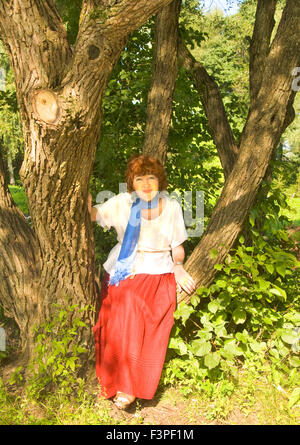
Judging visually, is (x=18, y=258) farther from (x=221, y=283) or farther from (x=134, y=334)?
(x=221, y=283)

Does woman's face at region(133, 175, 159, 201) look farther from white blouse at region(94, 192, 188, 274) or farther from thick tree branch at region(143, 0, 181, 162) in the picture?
thick tree branch at region(143, 0, 181, 162)

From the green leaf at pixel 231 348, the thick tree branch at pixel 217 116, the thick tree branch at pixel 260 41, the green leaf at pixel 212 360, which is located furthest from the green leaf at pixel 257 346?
the thick tree branch at pixel 260 41

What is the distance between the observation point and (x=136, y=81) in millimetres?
4715

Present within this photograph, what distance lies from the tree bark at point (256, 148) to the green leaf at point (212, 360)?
482 millimetres

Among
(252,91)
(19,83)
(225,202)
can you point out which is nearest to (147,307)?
(225,202)

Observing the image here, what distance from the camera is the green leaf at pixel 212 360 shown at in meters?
2.82

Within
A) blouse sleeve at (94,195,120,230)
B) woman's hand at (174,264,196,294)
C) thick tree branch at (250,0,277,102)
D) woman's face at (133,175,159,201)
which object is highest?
thick tree branch at (250,0,277,102)

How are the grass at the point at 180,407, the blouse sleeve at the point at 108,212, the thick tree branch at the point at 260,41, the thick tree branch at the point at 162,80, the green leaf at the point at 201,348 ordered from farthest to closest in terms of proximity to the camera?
the thick tree branch at the point at 260,41
the thick tree branch at the point at 162,80
the blouse sleeve at the point at 108,212
the green leaf at the point at 201,348
the grass at the point at 180,407

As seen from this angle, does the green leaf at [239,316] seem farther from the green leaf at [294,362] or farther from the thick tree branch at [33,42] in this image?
the thick tree branch at [33,42]

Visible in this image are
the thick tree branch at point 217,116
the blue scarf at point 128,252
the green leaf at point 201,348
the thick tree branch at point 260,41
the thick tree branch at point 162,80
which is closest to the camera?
the green leaf at point 201,348

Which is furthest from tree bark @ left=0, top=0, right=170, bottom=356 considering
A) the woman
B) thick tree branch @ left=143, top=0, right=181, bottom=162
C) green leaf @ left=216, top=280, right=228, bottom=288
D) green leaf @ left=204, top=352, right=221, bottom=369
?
thick tree branch @ left=143, top=0, right=181, bottom=162

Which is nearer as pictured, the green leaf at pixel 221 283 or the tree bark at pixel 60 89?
the tree bark at pixel 60 89

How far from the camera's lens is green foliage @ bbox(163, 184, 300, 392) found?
300cm

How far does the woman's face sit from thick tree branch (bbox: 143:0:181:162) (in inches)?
28.6
